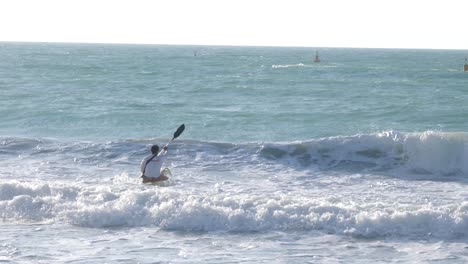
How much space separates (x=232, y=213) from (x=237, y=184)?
9.44ft

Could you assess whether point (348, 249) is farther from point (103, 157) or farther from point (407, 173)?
point (103, 157)

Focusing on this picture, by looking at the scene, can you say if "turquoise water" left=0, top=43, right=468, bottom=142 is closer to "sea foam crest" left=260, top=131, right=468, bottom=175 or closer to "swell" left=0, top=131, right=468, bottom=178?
"swell" left=0, top=131, right=468, bottom=178

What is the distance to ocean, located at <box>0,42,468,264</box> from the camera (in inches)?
413

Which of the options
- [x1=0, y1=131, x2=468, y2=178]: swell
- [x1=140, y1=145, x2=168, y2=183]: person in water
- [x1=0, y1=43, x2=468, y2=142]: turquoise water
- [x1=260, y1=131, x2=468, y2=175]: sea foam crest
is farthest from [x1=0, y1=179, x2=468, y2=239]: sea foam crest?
[x1=0, y1=43, x2=468, y2=142]: turquoise water

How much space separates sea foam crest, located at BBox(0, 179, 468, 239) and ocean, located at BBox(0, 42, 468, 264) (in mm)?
26

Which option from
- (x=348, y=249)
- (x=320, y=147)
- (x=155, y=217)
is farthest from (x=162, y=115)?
(x=348, y=249)

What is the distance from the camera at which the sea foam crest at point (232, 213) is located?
11.4 meters

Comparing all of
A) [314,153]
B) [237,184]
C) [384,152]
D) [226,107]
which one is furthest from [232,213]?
[226,107]

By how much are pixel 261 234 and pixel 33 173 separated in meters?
6.30

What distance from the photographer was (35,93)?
34594mm

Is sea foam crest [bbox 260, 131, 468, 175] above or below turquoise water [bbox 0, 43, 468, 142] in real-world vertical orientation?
above

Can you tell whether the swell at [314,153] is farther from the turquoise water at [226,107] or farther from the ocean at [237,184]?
the turquoise water at [226,107]

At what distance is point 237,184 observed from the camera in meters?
14.7

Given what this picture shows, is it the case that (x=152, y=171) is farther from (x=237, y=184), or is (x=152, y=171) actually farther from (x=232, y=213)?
(x=232, y=213)
